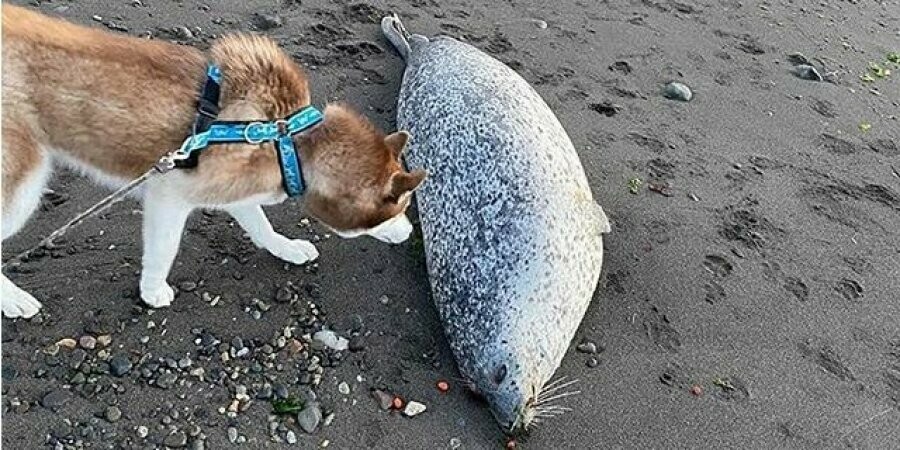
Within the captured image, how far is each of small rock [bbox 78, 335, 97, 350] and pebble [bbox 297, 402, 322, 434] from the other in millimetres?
872

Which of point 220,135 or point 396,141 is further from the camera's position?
point 396,141

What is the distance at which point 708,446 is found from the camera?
405 centimetres

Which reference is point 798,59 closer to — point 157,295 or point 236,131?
point 236,131

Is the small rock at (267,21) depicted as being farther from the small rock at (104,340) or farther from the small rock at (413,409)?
the small rock at (413,409)

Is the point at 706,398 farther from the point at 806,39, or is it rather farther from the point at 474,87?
the point at 806,39

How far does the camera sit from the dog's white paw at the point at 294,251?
14.8 feet

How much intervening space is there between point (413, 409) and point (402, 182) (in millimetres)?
927

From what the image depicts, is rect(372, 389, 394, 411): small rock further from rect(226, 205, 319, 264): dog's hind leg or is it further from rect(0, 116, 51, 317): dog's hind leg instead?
rect(0, 116, 51, 317): dog's hind leg

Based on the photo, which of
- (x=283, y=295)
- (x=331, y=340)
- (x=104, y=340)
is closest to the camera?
(x=104, y=340)

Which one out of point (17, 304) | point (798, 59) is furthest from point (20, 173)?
point (798, 59)

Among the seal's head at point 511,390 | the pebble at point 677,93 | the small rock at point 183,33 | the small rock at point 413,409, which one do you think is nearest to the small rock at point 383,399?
the small rock at point 413,409

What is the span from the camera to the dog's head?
3.81 meters

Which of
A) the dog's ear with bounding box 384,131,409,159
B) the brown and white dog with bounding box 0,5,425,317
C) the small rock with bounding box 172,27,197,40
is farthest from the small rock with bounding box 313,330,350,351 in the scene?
the small rock with bounding box 172,27,197,40

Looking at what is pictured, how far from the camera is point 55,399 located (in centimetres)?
366
